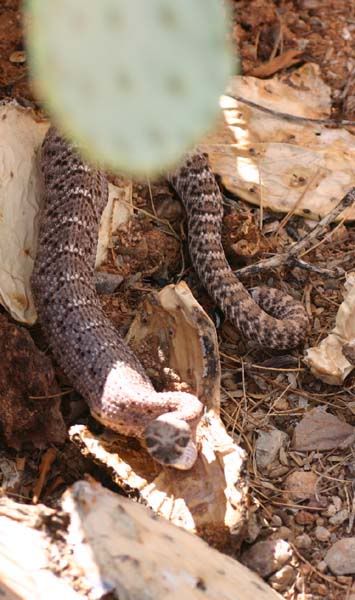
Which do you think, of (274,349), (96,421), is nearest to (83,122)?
(96,421)

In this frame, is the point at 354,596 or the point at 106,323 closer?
the point at 354,596

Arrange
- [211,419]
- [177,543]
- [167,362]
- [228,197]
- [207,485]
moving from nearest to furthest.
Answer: [177,543] < [207,485] < [211,419] < [167,362] < [228,197]

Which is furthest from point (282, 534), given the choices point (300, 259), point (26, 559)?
point (300, 259)

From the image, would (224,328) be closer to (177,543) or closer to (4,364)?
(4,364)

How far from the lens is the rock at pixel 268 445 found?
377cm

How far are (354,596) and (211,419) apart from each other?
1052 millimetres

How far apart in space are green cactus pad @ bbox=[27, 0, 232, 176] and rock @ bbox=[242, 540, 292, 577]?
258 cm

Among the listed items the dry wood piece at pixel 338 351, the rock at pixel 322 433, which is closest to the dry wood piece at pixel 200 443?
the rock at pixel 322 433

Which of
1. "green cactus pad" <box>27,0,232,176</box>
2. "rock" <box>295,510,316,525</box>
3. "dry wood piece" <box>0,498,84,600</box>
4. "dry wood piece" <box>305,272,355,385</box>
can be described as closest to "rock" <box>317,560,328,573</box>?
"rock" <box>295,510,316,525</box>

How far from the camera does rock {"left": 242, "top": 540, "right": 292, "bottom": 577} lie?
325 centimetres

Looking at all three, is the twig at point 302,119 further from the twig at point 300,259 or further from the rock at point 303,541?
the rock at point 303,541

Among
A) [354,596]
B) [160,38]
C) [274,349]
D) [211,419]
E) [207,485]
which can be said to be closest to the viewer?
[160,38]

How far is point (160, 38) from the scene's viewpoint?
104cm

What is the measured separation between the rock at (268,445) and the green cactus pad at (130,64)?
2.87 meters
